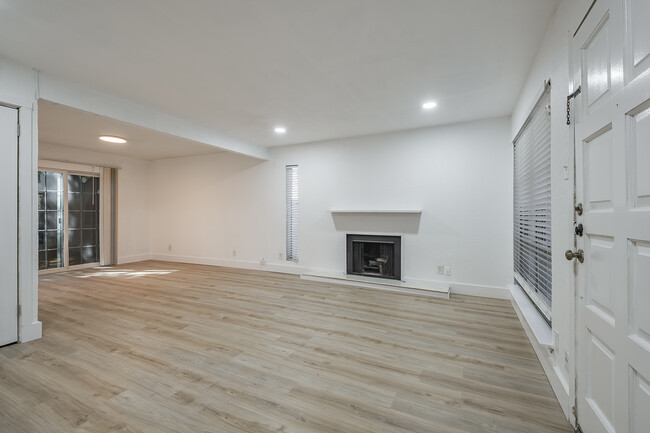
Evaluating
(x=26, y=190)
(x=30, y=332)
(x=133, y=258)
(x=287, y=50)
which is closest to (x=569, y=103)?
(x=287, y=50)

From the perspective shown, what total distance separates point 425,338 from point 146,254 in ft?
23.0

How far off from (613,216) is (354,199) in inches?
154

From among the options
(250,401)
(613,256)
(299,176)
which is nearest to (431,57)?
(613,256)

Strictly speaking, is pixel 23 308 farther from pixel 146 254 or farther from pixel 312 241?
pixel 146 254

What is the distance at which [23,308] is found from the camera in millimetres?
2562

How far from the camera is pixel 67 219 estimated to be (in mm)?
5809

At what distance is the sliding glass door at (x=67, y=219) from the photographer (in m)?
5.51

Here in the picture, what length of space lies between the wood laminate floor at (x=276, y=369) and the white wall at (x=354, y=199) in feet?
2.92

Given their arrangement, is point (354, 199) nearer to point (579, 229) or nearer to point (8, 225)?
point (579, 229)

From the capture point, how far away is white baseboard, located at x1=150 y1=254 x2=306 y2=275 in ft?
18.3

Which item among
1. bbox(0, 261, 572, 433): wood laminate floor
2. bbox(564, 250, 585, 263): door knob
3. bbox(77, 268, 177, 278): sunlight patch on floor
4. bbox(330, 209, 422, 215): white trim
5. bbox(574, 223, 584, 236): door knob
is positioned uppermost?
bbox(330, 209, 422, 215): white trim

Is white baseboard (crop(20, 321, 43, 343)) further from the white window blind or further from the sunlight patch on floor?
the white window blind

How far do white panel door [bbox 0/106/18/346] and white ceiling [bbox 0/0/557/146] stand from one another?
2.10ft

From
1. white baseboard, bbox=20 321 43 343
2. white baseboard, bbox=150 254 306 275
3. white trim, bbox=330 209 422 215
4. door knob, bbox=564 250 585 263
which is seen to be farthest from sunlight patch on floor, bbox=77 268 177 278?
door knob, bbox=564 250 585 263
